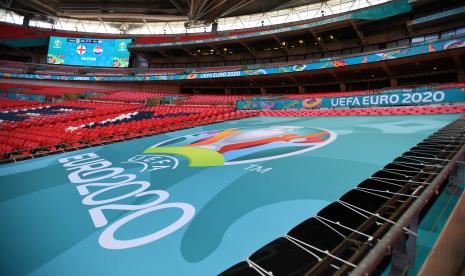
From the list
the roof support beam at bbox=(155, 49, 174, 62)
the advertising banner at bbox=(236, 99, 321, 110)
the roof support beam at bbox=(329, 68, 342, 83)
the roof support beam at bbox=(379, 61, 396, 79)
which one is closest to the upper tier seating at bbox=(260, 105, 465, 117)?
the advertising banner at bbox=(236, 99, 321, 110)

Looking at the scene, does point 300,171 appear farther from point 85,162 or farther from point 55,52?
point 55,52

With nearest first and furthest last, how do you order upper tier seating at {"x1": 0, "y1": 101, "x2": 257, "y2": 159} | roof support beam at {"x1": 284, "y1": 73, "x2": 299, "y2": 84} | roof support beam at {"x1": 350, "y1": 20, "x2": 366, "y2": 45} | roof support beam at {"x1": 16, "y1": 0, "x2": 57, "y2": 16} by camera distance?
upper tier seating at {"x1": 0, "y1": 101, "x2": 257, "y2": 159}, roof support beam at {"x1": 350, "y1": 20, "x2": 366, "y2": 45}, roof support beam at {"x1": 284, "y1": 73, "x2": 299, "y2": 84}, roof support beam at {"x1": 16, "y1": 0, "x2": 57, "y2": 16}

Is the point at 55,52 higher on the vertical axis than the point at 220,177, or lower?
higher

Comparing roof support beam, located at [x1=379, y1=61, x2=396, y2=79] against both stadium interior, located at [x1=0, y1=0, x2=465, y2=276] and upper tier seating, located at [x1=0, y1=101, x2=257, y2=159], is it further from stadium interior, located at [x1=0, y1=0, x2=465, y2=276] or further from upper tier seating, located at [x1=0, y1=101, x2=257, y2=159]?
upper tier seating, located at [x1=0, y1=101, x2=257, y2=159]

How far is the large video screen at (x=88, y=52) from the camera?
129ft

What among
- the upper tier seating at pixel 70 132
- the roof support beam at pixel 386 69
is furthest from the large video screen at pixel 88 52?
the roof support beam at pixel 386 69

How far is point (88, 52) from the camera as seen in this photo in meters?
39.5

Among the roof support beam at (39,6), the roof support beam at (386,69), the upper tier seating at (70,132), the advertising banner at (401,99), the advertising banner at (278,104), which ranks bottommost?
the upper tier seating at (70,132)

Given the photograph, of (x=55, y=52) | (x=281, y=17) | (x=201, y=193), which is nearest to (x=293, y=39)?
(x=281, y=17)

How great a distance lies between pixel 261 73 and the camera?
2830 cm

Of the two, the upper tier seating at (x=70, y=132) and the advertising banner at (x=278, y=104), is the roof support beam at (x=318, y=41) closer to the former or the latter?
the advertising banner at (x=278, y=104)

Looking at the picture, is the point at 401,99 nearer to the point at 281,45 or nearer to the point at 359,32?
the point at 359,32

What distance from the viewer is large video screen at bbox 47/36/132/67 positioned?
3919 centimetres

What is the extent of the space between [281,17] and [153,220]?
38575 mm
